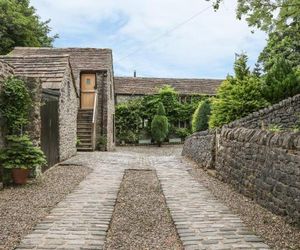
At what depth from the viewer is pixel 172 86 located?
127 ft

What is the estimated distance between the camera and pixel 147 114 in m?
33.8

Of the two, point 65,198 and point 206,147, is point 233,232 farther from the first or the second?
point 206,147

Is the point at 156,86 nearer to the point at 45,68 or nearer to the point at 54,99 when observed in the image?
the point at 45,68

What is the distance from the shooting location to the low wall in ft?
43.5

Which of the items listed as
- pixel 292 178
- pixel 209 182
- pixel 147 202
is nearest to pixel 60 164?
pixel 209 182

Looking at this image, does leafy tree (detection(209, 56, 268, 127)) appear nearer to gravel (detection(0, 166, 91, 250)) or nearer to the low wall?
the low wall

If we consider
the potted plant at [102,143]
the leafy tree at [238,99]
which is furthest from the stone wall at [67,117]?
the potted plant at [102,143]

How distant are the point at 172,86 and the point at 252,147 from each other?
30.0 meters

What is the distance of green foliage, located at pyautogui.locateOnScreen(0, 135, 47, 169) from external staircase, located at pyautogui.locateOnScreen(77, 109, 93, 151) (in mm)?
12813

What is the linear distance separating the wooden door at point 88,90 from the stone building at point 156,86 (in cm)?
890

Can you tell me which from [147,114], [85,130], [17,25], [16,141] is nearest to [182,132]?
[147,114]

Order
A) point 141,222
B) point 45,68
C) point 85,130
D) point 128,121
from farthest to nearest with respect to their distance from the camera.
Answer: point 128,121
point 85,130
point 45,68
point 141,222

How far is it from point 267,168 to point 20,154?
563 cm

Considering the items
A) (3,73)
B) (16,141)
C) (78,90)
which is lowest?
(16,141)
